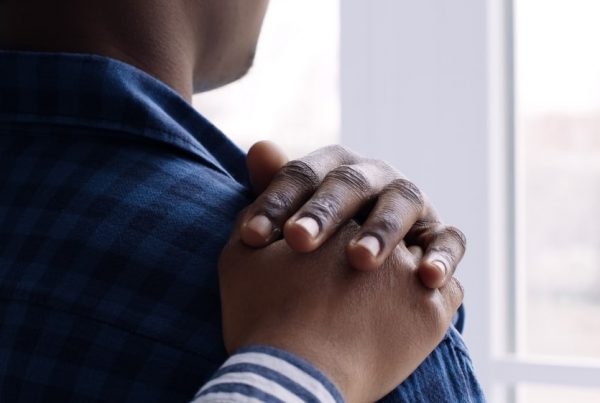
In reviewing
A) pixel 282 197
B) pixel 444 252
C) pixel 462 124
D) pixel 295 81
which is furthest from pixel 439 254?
pixel 295 81

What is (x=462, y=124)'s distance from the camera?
149 cm

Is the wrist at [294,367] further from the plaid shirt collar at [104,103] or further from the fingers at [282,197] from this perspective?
the plaid shirt collar at [104,103]

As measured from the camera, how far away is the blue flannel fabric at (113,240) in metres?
0.56

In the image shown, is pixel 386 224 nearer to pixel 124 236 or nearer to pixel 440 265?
pixel 440 265

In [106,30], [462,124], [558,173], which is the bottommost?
[558,173]

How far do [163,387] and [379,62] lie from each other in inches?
41.9

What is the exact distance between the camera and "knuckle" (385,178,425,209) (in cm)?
60

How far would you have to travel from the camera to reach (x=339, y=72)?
157 centimetres

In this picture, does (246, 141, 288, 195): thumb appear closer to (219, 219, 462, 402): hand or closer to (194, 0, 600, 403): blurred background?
(219, 219, 462, 402): hand

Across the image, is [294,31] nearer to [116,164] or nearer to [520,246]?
[520,246]

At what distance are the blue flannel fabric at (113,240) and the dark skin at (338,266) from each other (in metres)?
0.03

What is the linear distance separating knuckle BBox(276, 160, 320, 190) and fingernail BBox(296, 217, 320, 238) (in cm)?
5

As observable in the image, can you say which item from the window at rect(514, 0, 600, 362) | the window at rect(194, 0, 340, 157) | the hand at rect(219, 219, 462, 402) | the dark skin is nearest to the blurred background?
the window at rect(514, 0, 600, 362)

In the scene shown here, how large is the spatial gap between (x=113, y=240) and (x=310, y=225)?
13cm
